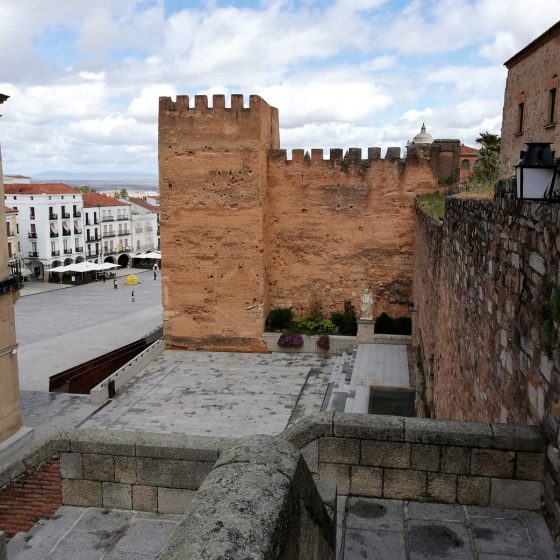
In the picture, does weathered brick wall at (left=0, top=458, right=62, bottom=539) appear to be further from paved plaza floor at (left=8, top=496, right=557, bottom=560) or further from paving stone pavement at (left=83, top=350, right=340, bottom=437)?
paving stone pavement at (left=83, top=350, right=340, bottom=437)

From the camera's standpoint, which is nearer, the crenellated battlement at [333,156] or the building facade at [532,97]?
the building facade at [532,97]

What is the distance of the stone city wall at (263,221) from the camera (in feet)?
65.0

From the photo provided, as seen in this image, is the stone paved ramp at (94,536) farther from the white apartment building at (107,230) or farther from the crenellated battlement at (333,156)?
the white apartment building at (107,230)

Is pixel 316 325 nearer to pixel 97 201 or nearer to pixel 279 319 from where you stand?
pixel 279 319

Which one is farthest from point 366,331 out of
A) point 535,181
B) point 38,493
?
point 535,181

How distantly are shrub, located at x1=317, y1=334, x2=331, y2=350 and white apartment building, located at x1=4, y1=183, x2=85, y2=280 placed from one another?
29662mm

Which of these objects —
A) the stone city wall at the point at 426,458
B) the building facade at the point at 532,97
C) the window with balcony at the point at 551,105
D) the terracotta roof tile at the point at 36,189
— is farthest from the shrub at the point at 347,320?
the terracotta roof tile at the point at 36,189

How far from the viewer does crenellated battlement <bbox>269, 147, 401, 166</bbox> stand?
20.7 metres

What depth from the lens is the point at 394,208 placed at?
2072 centimetres

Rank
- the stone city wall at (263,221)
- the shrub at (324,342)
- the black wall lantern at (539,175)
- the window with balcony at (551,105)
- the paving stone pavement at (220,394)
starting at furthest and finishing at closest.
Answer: the shrub at (324,342) → the stone city wall at (263,221) → the window with balcony at (551,105) → the paving stone pavement at (220,394) → the black wall lantern at (539,175)

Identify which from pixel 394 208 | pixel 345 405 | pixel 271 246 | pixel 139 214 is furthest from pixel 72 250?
pixel 345 405

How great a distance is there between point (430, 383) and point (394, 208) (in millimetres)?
10975

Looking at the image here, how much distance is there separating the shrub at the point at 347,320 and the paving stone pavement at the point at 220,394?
1.54m

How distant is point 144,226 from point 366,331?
39605 millimetres
